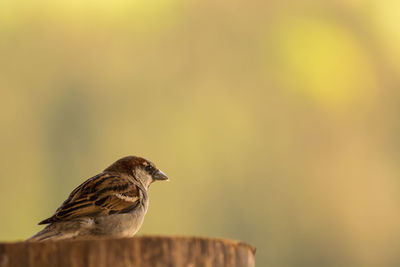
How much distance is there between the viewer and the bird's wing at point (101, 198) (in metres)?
7.08

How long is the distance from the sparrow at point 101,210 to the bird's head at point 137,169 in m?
0.21

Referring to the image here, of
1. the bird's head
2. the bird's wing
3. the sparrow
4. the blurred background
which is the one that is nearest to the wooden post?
the sparrow

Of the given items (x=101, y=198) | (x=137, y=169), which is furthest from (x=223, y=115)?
(x=101, y=198)

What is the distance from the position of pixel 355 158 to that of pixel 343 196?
7.38 m

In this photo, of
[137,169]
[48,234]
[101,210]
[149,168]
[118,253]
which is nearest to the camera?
[118,253]

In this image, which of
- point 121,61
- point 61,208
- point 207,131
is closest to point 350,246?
point 207,131

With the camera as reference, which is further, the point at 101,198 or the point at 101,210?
the point at 101,198

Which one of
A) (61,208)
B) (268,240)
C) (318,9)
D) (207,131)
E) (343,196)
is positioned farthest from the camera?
(318,9)

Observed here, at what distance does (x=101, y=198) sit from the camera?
24.9 ft

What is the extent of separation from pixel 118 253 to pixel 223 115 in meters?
95.6

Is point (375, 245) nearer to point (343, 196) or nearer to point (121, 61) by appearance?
point (343, 196)

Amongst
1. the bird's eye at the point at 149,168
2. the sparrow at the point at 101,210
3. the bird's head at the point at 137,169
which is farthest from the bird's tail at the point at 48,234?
the bird's eye at the point at 149,168

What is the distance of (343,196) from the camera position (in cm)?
7812

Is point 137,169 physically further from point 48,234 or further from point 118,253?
point 118,253
